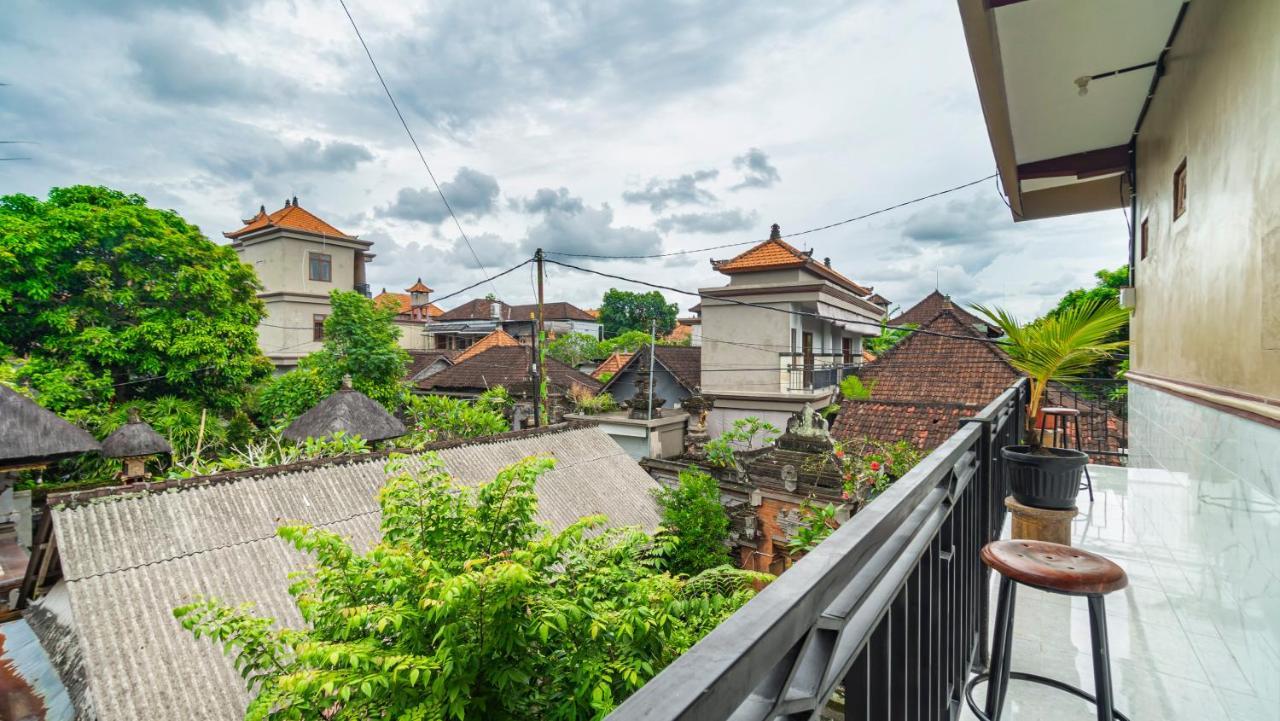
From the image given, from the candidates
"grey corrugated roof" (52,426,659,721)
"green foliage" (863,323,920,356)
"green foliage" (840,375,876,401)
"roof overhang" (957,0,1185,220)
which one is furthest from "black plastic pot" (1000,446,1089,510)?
"green foliage" (863,323,920,356)

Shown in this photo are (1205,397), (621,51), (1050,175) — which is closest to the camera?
(1205,397)

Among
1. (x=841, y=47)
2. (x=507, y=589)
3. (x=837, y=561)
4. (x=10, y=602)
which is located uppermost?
(x=841, y=47)

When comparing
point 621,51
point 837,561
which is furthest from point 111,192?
point 837,561

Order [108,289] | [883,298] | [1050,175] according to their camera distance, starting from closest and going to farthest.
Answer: [1050,175]
[108,289]
[883,298]

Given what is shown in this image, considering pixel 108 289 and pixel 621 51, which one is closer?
pixel 621 51

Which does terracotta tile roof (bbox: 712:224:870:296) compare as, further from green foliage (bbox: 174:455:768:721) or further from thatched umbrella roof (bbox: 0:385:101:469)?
thatched umbrella roof (bbox: 0:385:101:469)

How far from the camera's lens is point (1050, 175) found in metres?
4.38

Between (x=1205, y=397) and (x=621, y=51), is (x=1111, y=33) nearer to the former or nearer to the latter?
(x=1205, y=397)

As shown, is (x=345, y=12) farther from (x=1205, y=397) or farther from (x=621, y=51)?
(x=1205, y=397)

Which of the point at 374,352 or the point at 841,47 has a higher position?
the point at 841,47

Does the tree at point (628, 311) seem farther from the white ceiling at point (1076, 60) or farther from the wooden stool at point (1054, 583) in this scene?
the wooden stool at point (1054, 583)

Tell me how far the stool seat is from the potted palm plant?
1.41 meters

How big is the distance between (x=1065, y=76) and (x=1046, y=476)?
2220 millimetres

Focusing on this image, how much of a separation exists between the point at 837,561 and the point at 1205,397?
7.82ft
